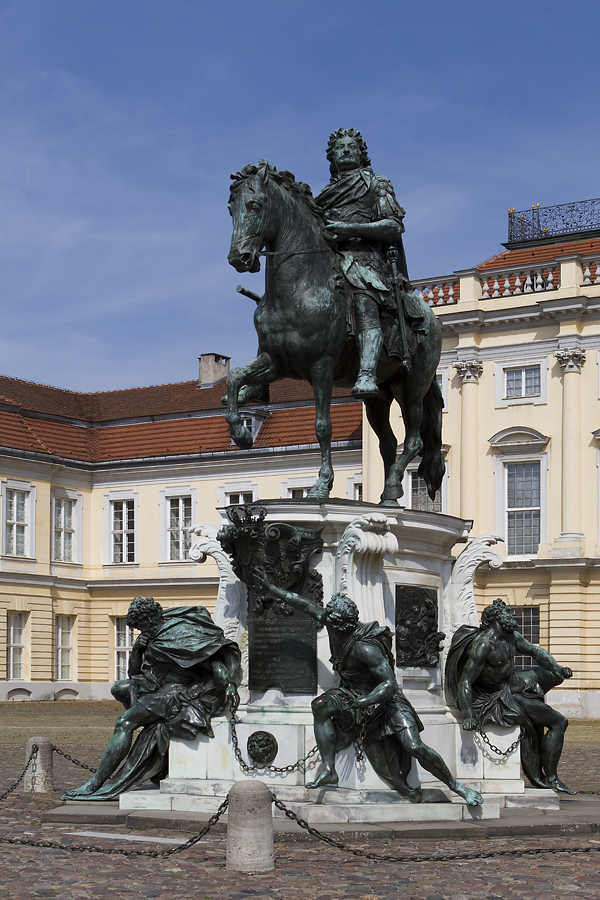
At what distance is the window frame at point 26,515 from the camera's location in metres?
41.8

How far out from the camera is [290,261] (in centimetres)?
1111

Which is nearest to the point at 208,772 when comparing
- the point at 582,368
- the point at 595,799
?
the point at 595,799

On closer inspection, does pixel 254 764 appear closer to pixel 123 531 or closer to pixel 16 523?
pixel 16 523

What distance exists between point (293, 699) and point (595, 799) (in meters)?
3.23

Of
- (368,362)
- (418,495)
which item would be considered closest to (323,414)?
(368,362)

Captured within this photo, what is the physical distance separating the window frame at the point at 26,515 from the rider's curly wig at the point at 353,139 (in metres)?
31.3

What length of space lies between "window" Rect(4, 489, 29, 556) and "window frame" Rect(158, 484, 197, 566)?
436 cm

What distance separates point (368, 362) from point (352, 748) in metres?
3.01

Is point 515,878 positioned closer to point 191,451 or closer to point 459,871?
point 459,871

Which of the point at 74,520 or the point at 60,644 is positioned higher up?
the point at 74,520

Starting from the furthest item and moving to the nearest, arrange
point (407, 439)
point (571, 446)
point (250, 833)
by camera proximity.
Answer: point (571, 446) < point (407, 439) < point (250, 833)

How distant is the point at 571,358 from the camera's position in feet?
128

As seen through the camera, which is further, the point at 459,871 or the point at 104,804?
the point at 104,804

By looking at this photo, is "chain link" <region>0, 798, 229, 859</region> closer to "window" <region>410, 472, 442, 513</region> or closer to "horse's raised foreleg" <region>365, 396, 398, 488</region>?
"horse's raised foreleg" <region>365, 396, 398, 488</region>
